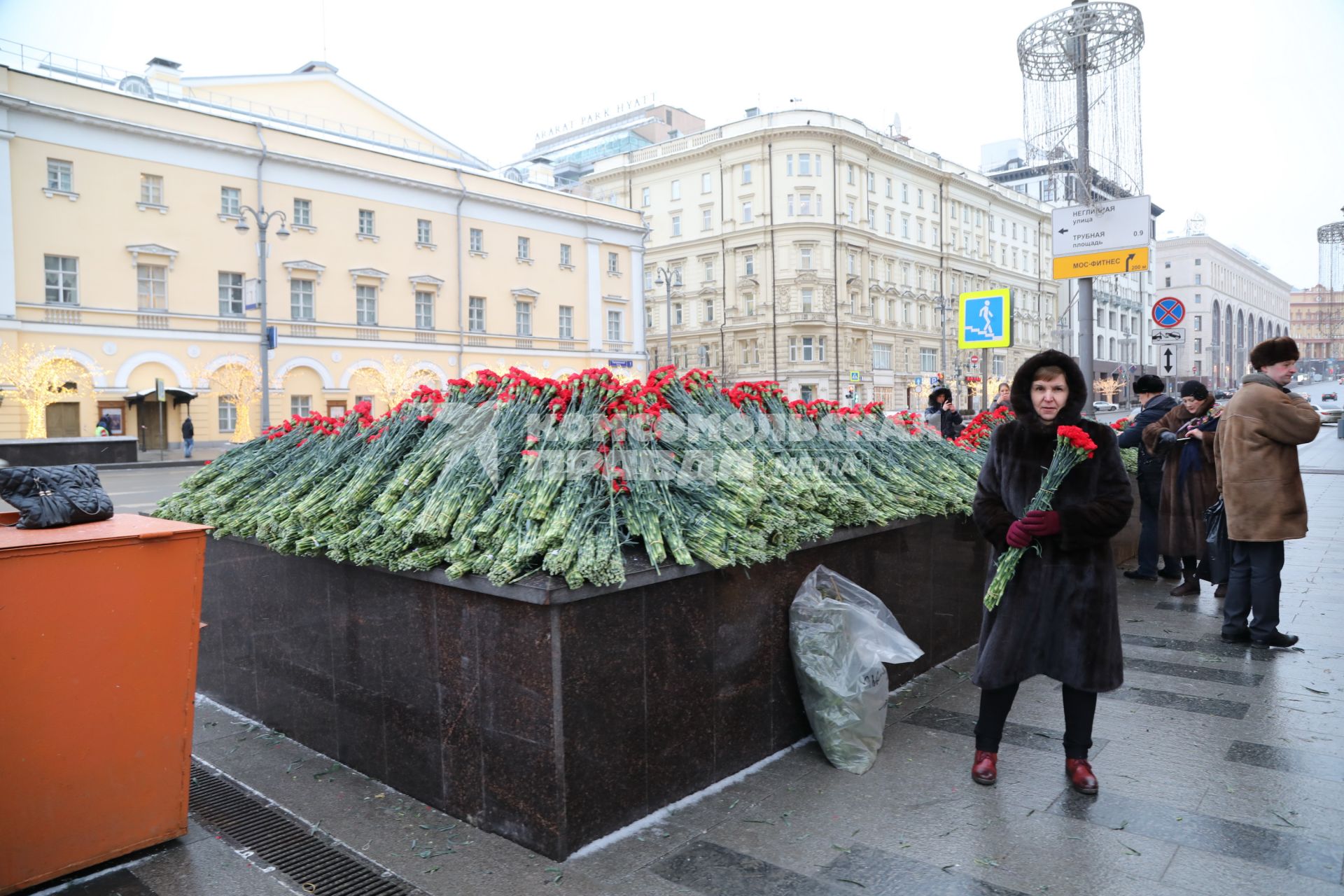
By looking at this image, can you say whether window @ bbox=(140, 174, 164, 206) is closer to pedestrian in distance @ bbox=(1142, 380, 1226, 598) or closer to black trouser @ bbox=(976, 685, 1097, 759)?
pedestrian in distance @ bbox=(1142, 380, 1226, 598)

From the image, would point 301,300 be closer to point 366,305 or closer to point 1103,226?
point 366,305

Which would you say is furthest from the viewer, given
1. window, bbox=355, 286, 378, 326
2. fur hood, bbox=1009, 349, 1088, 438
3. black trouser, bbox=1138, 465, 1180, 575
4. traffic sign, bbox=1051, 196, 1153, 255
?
window, bbox=355, 286, 378, 326

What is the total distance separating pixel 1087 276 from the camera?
37.7ft

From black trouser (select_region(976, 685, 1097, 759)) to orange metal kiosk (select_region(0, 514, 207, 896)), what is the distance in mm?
3186

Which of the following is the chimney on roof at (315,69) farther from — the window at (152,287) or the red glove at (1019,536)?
the red glove at (1019,536)

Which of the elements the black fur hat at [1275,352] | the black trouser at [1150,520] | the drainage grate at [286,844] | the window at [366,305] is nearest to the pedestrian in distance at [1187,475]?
the black trouser at [1150,520]

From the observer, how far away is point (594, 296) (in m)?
45.5

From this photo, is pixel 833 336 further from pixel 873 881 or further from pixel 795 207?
pixel 873 881

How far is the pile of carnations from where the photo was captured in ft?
10.9

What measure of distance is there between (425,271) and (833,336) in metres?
30.0

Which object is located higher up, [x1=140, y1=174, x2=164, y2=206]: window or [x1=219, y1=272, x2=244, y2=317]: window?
[x1=140, y1=174, x2=164, y2=206]: window

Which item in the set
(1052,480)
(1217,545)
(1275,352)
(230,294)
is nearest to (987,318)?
(1217,545)

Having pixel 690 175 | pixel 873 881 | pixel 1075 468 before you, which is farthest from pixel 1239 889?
pixel 690 175

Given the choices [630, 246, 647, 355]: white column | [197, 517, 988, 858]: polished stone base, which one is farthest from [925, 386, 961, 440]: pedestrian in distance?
[630, 246, 647, 355]: white column
